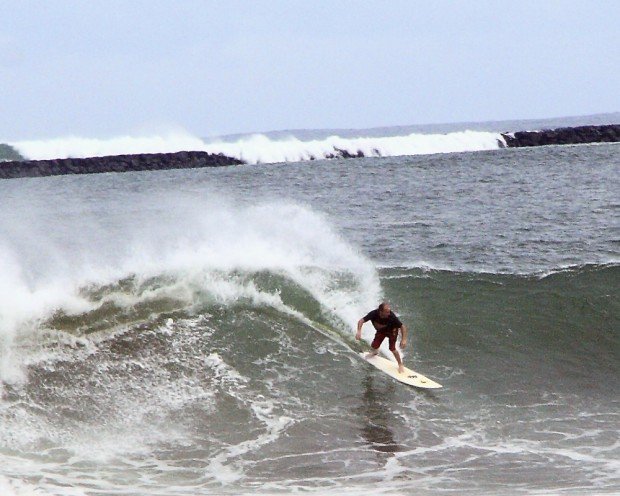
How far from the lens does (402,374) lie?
13547 millimetres

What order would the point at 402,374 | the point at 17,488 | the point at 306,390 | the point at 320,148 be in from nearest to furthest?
the point at 17,488 < the point at 306,390 < the point at 402,374 < the point at 320,148

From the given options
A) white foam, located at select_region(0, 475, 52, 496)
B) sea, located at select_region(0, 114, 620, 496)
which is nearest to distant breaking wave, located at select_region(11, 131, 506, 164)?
sea, located at select_region(0, 114, 620, 496)

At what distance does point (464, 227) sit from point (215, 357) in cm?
1241

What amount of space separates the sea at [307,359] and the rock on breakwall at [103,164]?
146 ft

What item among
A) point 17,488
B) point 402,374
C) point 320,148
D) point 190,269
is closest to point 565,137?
point 320,148

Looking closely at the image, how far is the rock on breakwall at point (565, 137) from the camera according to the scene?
69812 mm

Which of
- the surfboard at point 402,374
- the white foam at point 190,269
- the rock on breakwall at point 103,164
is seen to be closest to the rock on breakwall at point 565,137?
the rock on breakwall at point 103,164

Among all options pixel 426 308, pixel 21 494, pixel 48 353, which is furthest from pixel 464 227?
pixel 21 494

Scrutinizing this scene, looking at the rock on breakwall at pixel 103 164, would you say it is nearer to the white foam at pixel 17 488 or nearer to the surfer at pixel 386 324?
the surfer at pixel 386 324

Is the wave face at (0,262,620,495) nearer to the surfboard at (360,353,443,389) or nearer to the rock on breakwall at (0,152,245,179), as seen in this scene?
the surfboard at (360,353,443,389)

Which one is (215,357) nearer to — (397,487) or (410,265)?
(397,487)

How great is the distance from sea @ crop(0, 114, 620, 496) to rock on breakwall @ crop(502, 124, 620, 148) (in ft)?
146

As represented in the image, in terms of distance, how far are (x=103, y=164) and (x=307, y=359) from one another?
59.8m

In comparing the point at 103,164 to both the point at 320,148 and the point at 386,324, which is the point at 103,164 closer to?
Result: the point at 320,148
